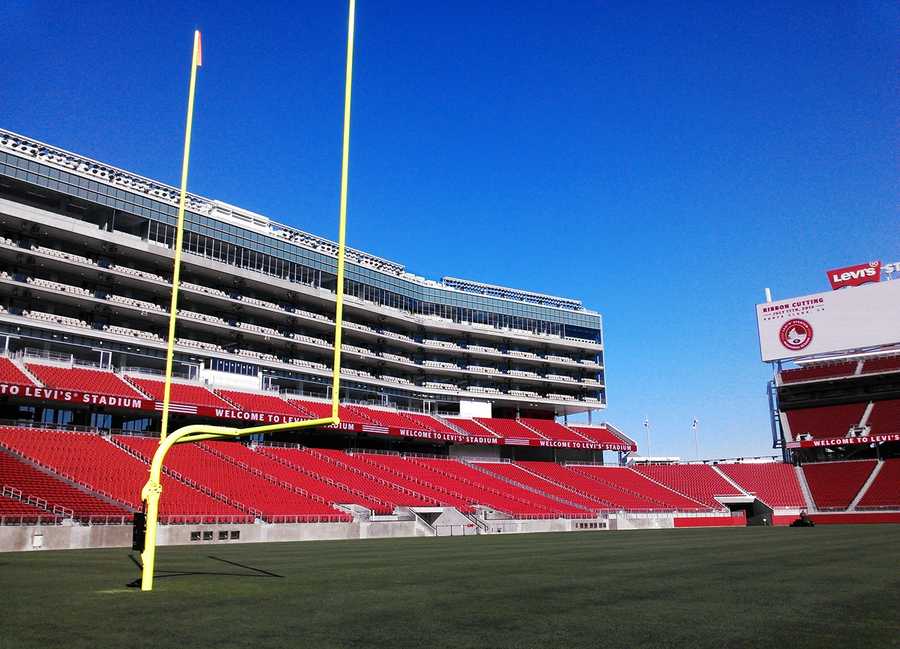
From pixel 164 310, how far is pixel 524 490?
35.4 metres

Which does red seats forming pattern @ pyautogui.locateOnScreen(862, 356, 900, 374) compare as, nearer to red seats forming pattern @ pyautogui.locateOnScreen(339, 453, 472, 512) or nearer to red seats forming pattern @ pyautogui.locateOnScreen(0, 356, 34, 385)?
red seats forming pattern @ pyautogui.locateOnScreen(339, 453, 472, 512)

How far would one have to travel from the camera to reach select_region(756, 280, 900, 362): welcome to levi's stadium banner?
245ft

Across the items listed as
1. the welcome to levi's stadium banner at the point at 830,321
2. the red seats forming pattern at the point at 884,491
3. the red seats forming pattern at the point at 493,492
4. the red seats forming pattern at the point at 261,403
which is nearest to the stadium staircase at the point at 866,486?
the red seats forming pattern at the point at 884,491

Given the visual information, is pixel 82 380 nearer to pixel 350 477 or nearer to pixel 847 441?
pixel 350 477

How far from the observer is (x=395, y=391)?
78.5m

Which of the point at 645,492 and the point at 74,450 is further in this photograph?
the point at 645,492

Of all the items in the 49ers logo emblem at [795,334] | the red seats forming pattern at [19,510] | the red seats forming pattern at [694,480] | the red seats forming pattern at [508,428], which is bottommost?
the red seats forming pattern at [19,510]

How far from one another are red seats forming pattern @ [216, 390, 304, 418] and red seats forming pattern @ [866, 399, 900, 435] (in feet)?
186

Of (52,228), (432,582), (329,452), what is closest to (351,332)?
(329,452)

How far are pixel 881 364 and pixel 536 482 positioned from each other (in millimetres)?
39105

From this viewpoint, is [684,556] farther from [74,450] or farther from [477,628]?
[74,450]

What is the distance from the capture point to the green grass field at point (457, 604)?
915 cm

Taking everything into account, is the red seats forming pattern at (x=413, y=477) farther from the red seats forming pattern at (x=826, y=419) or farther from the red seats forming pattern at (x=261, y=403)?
the red seats forming pattern at (x=826, y=419)

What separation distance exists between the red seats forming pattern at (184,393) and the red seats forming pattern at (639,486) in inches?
1621
